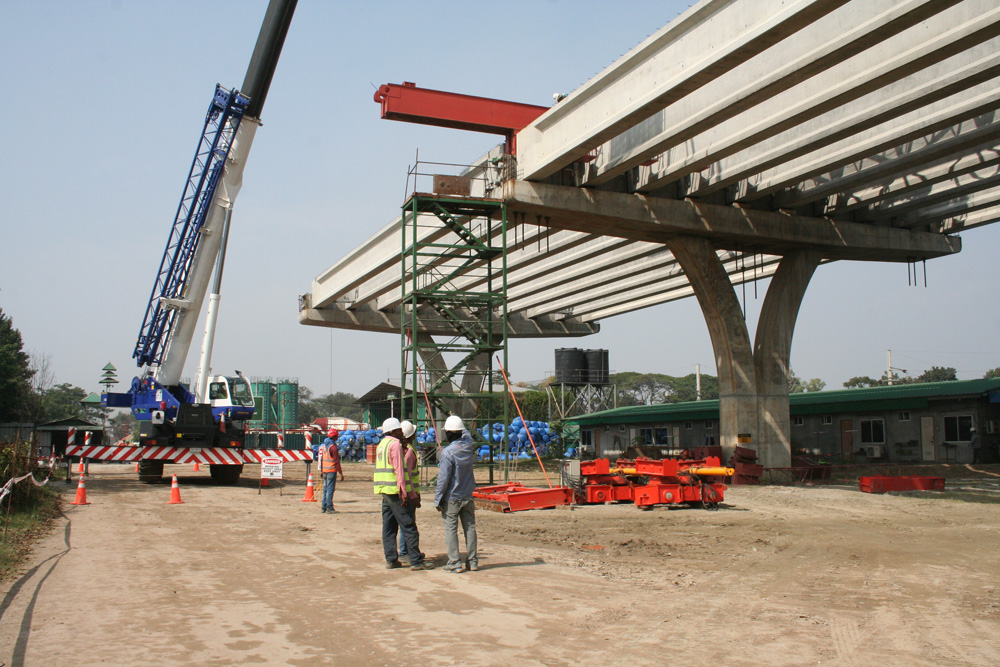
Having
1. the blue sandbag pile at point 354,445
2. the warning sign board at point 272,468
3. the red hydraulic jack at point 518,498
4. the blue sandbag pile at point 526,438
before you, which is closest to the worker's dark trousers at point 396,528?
the red hydraulic jack at point 518,498

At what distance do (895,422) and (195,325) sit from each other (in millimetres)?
25943

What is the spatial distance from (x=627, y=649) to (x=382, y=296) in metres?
34.3

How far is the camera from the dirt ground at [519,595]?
575 centimetres

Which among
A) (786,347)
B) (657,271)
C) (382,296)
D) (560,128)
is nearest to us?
(560,128)

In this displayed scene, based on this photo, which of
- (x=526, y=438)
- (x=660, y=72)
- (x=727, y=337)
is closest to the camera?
(x=660, y=72)

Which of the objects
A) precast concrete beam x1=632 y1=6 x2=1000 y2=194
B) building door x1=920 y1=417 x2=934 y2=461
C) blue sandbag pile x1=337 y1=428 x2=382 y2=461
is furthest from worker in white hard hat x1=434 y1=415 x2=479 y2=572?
blue sandbag pile x1=337 y1=428 x2=382 y2=461

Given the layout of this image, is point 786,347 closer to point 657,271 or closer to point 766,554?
point 657,271

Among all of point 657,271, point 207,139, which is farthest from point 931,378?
point 207,139

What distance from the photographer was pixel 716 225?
24.6 m

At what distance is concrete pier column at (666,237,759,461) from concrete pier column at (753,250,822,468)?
428 millimetres

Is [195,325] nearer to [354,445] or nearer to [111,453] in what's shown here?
[111,453]

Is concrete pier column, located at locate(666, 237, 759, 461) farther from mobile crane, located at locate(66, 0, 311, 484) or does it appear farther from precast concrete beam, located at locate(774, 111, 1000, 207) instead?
mobile crane, located at locate(66, 0, 311, 484)

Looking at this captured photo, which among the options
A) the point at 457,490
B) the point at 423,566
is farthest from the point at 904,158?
the point at 423,566

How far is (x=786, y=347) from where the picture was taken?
2648cm
